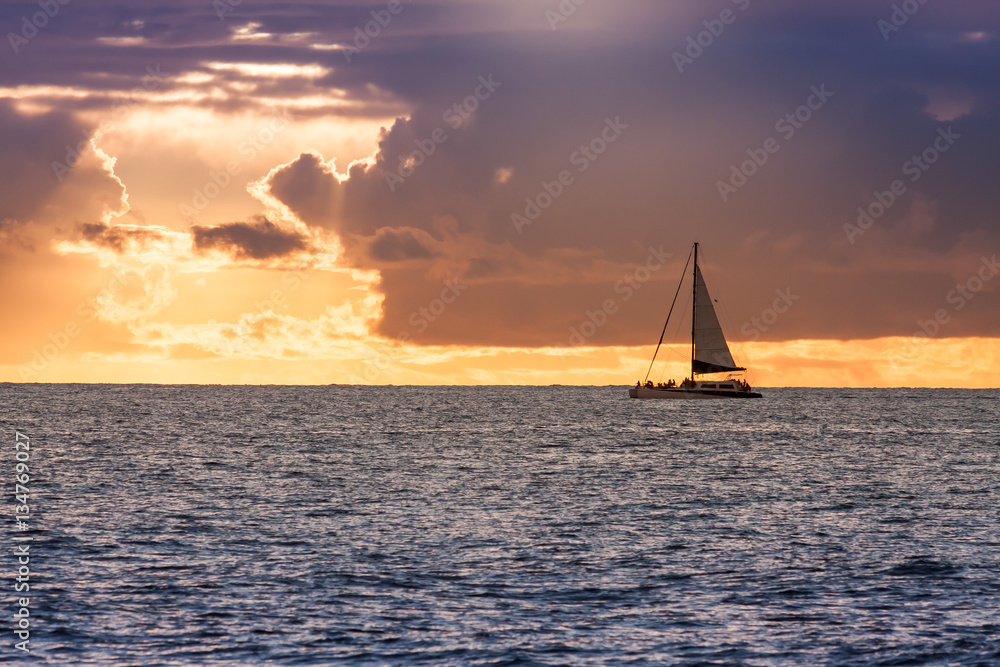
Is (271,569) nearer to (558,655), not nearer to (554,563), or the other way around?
(554,563)

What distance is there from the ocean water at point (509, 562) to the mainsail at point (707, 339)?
91708 mm

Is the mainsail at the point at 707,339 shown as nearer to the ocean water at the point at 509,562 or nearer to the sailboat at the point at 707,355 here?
the sailboat at the point at 707,355

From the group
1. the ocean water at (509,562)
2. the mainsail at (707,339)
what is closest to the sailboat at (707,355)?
the mainsail at (707,339)

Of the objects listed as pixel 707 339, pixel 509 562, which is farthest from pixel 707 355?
pixel 509 562

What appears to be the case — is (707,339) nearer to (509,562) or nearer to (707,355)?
(707,355)

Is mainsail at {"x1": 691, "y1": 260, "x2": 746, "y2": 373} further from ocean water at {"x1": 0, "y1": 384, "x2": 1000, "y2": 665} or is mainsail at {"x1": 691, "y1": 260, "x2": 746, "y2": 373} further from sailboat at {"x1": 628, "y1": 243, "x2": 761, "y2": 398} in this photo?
ocean water at {"x1": 0, "y1": 384, "x2": 1000, "y2": 665}

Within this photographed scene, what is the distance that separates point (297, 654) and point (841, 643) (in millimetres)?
12252

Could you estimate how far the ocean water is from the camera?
23047mm

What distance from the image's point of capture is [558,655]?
73.0 feet

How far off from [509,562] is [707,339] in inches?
5395

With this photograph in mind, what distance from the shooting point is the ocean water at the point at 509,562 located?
2305 centimetres

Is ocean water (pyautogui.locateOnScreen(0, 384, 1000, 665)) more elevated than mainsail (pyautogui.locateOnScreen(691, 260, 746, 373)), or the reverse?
mainsail (pyautogui.locateOnScreen(691, 260, 746, 373))

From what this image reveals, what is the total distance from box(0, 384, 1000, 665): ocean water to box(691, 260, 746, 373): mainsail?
91708 millimetres

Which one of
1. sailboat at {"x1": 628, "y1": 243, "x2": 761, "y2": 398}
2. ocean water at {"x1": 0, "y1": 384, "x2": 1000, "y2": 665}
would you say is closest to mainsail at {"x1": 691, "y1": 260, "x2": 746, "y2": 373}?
sailboat at {"x1": 628, "y1": 243, "x2": 761, "y2": 398}
